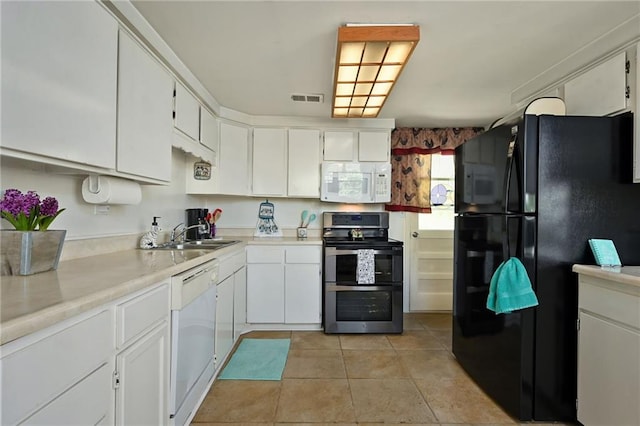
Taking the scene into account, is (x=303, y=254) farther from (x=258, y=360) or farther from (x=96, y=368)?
(x=96, y=368)

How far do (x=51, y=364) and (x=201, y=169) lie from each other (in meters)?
2.62

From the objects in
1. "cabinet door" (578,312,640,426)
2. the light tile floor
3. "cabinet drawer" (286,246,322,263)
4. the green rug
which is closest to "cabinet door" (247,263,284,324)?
"cabinet drawer" (286,246,322,263)

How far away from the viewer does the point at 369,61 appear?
1982 mm

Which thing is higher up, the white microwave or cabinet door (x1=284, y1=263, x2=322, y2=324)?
the white microwave

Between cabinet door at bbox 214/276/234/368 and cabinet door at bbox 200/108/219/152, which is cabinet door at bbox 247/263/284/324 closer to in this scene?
cabinet door at bbox 214/276/234/368

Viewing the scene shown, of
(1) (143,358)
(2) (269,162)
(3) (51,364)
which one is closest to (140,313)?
(1) (143,358)

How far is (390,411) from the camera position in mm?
1884

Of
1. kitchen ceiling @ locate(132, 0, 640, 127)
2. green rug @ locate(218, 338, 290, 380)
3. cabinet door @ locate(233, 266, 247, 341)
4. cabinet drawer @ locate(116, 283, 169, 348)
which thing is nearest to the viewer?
cabinet drawer @ locate(116, 283, 169, 348)

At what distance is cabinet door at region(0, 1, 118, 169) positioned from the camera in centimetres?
95

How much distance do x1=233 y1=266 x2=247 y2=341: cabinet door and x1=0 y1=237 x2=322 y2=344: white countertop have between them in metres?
1.03

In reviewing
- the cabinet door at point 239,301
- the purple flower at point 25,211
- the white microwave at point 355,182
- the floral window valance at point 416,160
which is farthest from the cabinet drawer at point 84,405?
the floral window valance at point 416,160

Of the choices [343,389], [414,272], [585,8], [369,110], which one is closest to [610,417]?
[343,389]

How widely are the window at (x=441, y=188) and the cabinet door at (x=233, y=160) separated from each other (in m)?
2.22

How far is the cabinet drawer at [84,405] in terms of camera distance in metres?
0.78
